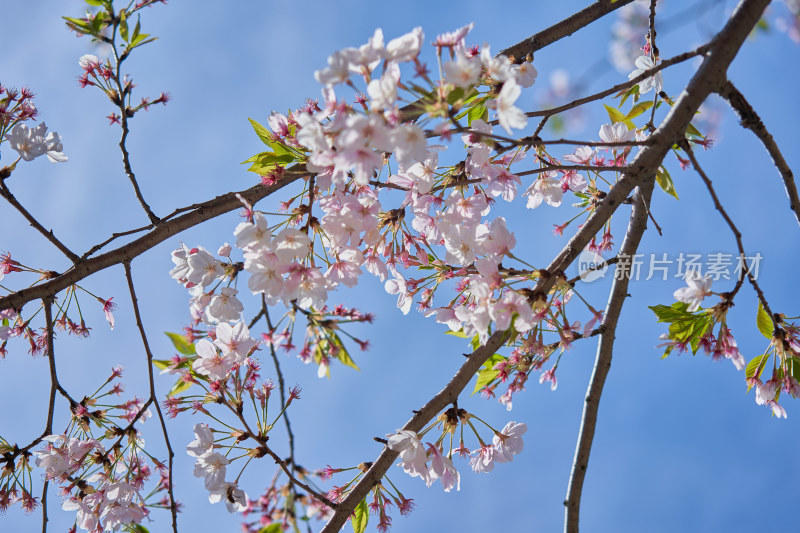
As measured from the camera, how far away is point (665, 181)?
2.10 meters

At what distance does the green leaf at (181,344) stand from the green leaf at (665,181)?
163 cm

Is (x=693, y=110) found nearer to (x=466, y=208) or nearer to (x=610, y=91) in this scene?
(x=610, y=91)

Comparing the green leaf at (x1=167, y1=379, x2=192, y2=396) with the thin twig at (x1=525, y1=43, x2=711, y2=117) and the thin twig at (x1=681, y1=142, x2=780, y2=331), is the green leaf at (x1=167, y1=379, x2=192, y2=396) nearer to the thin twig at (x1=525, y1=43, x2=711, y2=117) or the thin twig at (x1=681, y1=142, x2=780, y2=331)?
the thin twig at (x1=525, y1=43, x2=711, y2=117)

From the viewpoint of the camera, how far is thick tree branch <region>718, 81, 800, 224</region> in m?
1.74

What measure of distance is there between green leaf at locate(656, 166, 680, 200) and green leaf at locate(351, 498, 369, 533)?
4.79 feet

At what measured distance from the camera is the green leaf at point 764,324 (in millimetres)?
2082

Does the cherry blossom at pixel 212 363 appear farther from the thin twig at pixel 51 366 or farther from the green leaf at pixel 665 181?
the green leaf at pixel 665 181

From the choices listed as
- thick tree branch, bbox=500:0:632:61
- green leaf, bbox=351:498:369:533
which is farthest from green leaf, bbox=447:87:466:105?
green leaf, bbox=351:498:369:533

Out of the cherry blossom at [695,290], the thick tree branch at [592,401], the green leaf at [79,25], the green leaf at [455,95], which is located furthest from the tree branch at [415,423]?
the green leaf at [79,25]

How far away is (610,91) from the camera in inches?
58.8

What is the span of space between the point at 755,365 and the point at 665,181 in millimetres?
756

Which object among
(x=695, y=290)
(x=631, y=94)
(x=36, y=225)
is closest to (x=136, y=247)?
(x=36, y=225)

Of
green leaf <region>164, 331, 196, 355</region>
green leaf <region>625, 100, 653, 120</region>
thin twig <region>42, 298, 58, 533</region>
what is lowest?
green leaf <region>164, 331, 196, 355</region>

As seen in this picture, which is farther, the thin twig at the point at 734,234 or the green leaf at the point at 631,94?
the green leaf at the point at 631,94
